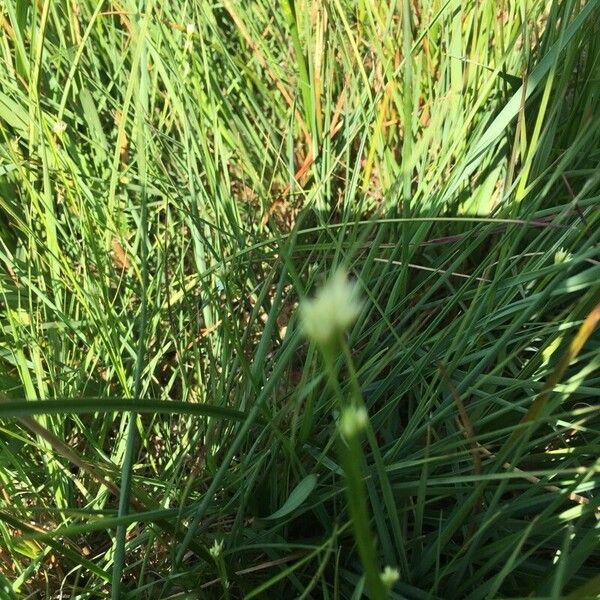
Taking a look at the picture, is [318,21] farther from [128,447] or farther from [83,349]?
[128,447]

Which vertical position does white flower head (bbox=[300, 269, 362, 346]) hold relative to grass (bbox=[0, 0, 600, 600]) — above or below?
below

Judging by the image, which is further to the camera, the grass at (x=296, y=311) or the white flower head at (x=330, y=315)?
the grass at (x=296, y=311)

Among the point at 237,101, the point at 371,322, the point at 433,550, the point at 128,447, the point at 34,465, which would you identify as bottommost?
the point at 433,550

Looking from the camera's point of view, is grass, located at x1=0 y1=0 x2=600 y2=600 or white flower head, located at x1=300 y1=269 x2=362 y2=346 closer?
white flower head, located at x1=300 y1=269 x2=362 y2=346

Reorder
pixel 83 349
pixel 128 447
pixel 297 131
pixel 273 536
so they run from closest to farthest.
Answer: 1. pixel 128 447
2. pixel 273 536
3. pixel 83 349
4. pixel 297 131

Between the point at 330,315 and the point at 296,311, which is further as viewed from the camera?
the point at 296,311

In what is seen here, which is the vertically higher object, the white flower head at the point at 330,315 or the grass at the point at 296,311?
the grass at the point at 296,311

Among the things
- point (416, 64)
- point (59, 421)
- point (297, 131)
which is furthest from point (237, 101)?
point (59, 421)

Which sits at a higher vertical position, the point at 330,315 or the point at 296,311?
the point at 296,311
